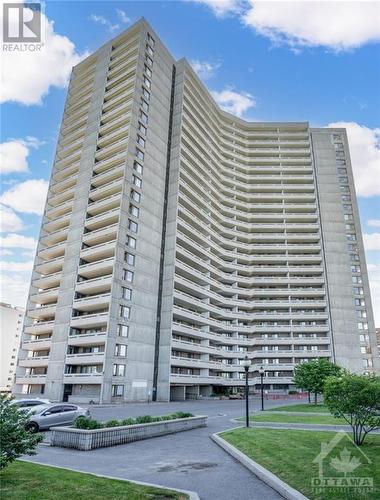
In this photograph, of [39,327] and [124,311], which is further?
[39,327]

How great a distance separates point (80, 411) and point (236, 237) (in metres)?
59.4

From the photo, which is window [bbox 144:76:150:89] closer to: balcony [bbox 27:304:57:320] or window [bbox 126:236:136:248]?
window [bbox 126:236:136:248]

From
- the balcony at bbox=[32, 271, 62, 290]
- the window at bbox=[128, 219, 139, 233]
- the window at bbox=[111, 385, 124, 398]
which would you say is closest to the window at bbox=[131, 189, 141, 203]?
the window at bbox=[128, 219, 139, 233]

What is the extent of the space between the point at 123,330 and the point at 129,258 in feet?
29.5

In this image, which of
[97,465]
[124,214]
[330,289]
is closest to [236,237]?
[330,289]

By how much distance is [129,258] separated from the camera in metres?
45.4

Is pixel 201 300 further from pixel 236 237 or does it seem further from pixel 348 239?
pixel 348 239

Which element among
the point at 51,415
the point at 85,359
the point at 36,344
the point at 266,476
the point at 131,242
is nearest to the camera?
the point at 266,476

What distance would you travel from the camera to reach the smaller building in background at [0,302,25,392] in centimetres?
12488

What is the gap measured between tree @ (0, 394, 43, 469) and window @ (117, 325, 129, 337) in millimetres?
33723

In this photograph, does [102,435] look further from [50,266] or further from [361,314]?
[361,314]

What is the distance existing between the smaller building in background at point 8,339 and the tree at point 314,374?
368 feet

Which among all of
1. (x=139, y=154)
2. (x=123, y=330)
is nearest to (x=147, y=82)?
(x=139, y=154)

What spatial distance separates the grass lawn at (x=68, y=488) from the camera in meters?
7.35
